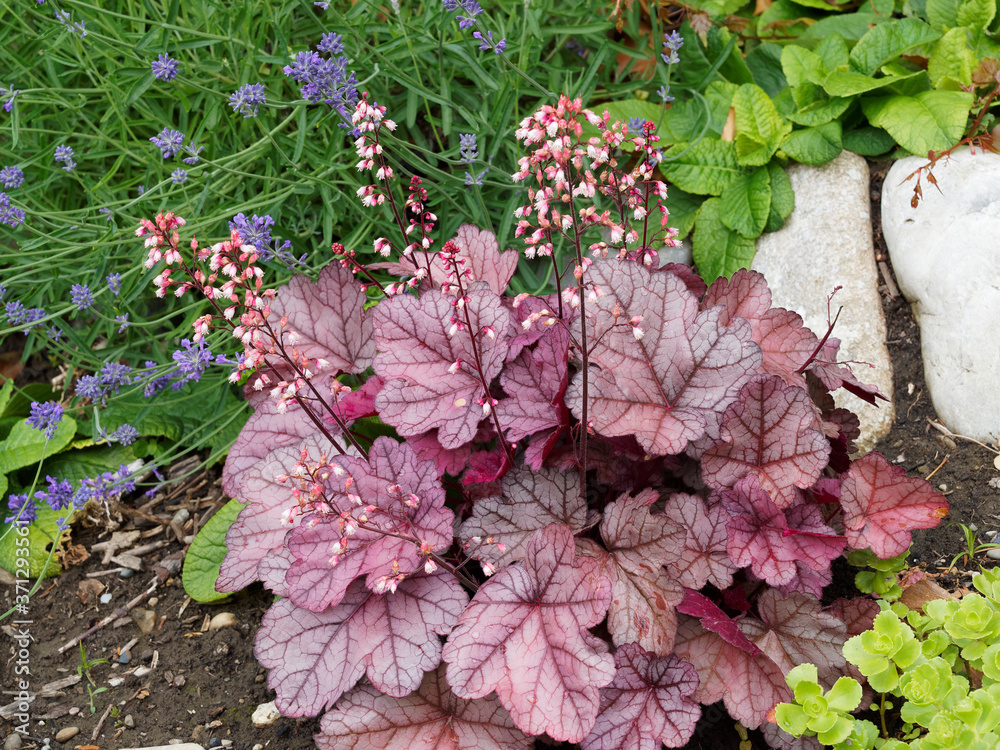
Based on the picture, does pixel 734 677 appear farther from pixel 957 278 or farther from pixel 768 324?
pixel 957 278

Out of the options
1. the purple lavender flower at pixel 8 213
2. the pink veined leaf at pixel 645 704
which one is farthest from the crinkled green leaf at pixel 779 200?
the purple lavender flower at pixel 8 213

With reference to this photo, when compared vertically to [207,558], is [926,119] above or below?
above

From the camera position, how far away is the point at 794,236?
9.20 ft

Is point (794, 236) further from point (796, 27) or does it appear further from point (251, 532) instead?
point (251, 532)

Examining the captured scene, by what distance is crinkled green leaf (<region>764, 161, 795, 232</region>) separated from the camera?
2.82m

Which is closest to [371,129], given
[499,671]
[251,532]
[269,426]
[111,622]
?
[269,426]

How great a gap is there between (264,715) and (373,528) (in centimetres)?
69

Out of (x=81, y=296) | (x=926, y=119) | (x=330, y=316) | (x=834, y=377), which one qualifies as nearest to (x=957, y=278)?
(x=926, y=119)

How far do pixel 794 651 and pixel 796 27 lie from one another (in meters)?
2.57

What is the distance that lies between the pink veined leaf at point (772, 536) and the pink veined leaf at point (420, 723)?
59 centimetres

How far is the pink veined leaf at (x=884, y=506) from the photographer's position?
1577 millimetres

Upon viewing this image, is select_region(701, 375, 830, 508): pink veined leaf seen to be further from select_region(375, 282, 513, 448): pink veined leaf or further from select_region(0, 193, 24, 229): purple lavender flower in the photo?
select_region(0, 193, 24, 229): purple lavender flower

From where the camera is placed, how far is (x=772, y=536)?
1582mm

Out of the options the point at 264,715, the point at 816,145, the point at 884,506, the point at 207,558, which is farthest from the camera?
the point at 816,145
